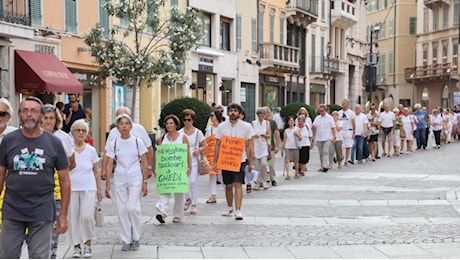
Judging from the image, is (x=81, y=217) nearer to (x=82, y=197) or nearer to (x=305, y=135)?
(x=82, y=197)

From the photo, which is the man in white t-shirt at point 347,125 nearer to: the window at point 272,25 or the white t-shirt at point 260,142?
the white t-shirt at point 260,142

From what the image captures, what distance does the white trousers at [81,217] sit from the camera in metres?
9.31

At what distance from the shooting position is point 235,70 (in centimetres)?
3956

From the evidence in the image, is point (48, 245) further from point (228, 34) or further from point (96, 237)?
point (228, 34)

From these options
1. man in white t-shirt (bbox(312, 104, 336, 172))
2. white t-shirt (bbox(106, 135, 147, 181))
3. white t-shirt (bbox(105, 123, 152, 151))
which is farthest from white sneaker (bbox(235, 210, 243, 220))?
man in white t-shirt (bbox(312, 104, 336, 172))

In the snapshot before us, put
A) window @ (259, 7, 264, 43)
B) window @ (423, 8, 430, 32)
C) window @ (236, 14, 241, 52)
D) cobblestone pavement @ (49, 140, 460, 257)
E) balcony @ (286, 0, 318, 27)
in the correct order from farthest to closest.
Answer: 1. window @ (423, 8, 430, 32)
2. balcony @ (286, 0, 318, 27)
3. window @ (259, 7, 264, 43)
4. window @ (236, 14, 241, 52)
5. cobblestone pavement @ (49, 140, 460, 257)

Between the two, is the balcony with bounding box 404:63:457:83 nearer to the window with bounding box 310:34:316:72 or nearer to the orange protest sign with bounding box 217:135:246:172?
the window with bounding box 310:34:316:72

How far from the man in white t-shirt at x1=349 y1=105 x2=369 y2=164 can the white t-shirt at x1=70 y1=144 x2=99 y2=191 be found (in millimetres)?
15753

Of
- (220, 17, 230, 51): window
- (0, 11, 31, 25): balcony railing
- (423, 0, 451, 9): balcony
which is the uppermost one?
(423, 0, 451, 9): balcony

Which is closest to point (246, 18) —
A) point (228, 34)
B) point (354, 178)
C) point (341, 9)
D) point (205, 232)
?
point (228, 34)

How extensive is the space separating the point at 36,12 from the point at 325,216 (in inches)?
520

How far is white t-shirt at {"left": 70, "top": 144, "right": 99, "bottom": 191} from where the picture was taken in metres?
9.44

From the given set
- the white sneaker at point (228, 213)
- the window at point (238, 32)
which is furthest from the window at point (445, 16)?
the white sneaker at point (228, 213)

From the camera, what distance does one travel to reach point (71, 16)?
25.0m
